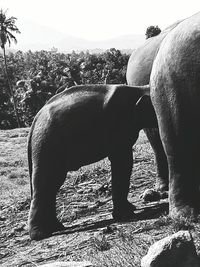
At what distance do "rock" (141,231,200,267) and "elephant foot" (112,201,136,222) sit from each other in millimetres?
2521

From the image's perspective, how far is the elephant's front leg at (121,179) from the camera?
6668 millimetres

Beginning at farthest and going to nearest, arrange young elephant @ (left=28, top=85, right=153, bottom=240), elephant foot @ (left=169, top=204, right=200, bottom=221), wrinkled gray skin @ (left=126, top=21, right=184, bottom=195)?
wrinkled gray skin @ (left=126, top=21, right=184, bottom=195)
young elephant @ (left=28, top=85, right=153, bottom=240)
elephant foot @ (left=169, top=204, right=200, bottom=221)

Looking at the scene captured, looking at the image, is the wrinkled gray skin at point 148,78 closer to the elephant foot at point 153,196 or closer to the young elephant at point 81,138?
the elephant foot at point 153,196

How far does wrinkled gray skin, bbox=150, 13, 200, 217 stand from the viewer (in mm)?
5355

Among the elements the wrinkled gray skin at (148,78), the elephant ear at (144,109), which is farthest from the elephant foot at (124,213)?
the wrinkled gray skin at (148,78)

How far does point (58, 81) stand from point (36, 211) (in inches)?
1673

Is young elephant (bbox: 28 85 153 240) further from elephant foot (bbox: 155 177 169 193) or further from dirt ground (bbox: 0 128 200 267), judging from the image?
elephant foot (bbox: 155 177 169 193)

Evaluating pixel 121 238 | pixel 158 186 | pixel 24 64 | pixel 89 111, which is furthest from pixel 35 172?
pixel 24 64

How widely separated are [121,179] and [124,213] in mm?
425

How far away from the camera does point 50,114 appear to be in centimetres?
661

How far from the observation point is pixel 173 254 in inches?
157

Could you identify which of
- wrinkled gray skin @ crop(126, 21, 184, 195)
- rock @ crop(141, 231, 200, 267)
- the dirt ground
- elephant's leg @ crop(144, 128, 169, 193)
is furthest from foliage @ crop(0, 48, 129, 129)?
rock @ crop(141, 231, 200, 267)

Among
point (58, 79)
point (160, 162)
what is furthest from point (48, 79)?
point (160, 162)

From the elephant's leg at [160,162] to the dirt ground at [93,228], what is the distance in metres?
0.43
